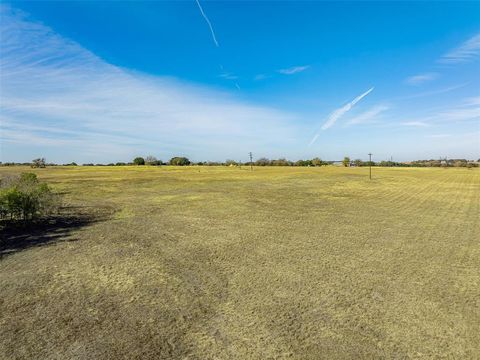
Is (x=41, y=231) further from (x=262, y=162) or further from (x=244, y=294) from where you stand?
(x=262, y=162)

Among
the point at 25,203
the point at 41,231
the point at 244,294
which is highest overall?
the point at 25,203

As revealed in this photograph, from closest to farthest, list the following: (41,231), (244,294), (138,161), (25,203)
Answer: (244,294), (41,231), (25,203), (138,161)

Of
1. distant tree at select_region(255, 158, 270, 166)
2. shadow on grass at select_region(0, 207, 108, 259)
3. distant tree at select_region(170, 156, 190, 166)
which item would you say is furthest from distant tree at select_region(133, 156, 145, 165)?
shadow on grass at select_region(0, 207, 108, 259)

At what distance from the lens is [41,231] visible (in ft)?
57.8

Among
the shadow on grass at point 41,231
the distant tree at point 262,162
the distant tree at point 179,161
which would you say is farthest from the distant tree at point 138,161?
the shadow on grass at point 41,231

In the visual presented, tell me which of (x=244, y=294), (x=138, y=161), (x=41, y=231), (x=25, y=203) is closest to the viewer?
(x=244, y=294)

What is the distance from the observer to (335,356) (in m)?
6.18

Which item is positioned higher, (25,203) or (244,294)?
(25,203)

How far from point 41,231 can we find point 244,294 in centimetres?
1476

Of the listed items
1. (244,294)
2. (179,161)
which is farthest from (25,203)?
(179,161)

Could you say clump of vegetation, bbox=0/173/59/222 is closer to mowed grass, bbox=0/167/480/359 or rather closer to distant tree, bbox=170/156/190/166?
mowed grass, bbox=0/167/480/359

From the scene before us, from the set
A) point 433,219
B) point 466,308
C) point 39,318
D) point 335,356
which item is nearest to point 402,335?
point 335,356

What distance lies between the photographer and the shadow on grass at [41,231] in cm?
1469

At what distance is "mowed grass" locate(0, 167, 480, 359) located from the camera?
21.5 feet
